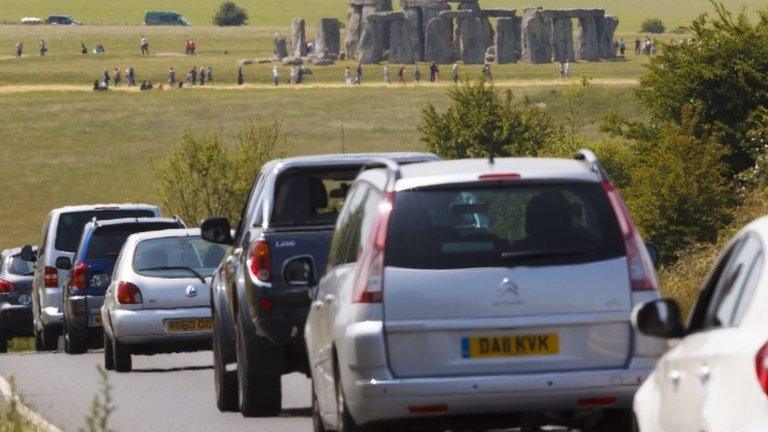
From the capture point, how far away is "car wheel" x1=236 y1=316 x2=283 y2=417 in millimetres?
14375

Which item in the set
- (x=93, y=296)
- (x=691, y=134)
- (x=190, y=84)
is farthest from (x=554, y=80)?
(x=93, y=296)

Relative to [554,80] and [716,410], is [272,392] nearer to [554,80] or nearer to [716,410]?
[716,410]

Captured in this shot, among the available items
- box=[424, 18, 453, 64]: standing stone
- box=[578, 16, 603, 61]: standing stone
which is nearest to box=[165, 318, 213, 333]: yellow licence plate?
box=[424, 18, 453, 64]: standing stone

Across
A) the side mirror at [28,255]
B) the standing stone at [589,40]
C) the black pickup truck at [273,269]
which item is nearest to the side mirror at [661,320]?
the black pickup truck at [273,269]

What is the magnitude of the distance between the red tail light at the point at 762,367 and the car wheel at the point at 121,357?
50.1 feet

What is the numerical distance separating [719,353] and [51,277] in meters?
21.5

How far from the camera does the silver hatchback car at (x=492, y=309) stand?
973 cm

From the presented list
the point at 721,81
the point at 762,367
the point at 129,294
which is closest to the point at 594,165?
the point at 762,367

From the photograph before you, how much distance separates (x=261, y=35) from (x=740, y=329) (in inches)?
6834

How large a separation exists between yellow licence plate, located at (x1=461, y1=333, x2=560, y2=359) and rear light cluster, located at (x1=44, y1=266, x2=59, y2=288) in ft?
59.1

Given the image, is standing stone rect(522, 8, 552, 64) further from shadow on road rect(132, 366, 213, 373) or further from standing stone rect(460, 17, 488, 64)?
shadow on road rect(132, 366, 213, 373)

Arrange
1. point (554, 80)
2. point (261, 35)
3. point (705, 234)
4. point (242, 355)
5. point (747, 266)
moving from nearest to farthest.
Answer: point (747, 266) → point (242, 355) → point (705, 234) → point (554, 80) → point (261, 35)

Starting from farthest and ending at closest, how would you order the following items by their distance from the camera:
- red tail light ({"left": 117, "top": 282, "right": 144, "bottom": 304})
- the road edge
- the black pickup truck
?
red tail light ({"left": 117, "top": 282, "right": 144, "bottom": 304})
the black pickup truck
the road edge

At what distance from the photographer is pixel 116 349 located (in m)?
20.9
